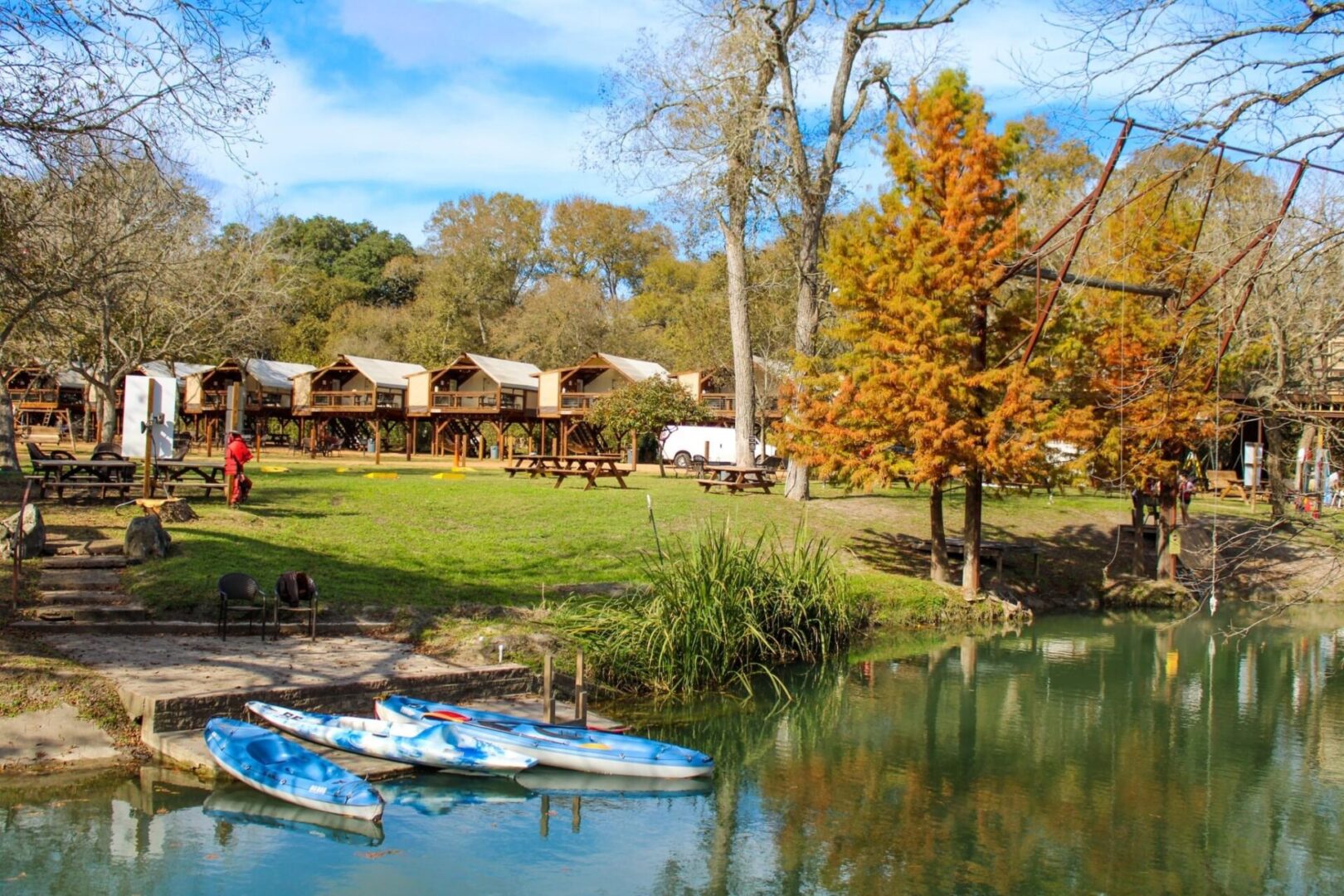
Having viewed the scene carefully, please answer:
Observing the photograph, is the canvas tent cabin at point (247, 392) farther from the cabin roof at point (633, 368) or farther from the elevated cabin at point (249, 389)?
the cabin roof at point (633, 368)

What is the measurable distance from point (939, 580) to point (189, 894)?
52.4 feet

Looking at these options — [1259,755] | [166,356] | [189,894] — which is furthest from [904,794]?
[166,356]

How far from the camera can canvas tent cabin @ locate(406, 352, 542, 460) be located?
169 feet

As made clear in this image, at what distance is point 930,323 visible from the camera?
60.1ft

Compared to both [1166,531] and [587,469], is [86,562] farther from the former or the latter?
[1166,531]

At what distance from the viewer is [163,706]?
9703 mm

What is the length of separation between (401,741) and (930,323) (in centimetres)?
1152

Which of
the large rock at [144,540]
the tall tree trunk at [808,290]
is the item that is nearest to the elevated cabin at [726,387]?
the tall tree trunk at [808,290]

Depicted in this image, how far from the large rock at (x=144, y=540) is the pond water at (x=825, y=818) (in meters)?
5.86

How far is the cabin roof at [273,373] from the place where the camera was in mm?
58312

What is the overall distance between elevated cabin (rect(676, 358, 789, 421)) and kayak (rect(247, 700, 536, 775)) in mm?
32730

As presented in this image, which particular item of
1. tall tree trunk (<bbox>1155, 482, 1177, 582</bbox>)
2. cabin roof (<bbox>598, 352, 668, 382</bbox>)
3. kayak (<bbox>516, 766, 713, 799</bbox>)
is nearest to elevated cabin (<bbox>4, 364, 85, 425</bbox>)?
cabin roof (<bbox>598, 352, 668, 382</bbox>)

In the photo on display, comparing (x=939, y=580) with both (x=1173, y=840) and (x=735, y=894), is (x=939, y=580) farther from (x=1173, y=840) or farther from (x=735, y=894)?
(x=735, y=894)

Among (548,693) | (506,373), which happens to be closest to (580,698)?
(548,693)
